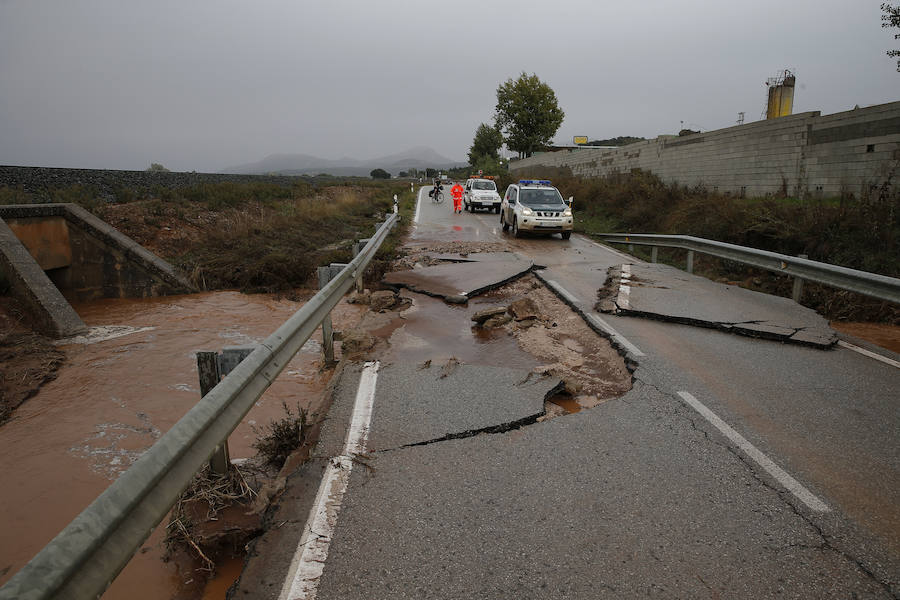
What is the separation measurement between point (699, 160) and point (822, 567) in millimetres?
20247

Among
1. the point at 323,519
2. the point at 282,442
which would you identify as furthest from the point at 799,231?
the point at 323,519

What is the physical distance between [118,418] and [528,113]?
2799 inches

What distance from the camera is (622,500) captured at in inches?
131

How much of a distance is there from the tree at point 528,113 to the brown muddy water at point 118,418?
219 feet

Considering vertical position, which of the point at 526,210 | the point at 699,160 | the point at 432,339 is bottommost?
the point at 432,339

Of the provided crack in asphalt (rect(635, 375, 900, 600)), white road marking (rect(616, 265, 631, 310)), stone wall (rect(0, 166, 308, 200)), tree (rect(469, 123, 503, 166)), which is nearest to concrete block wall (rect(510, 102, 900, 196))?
white road marking (rect(616, 265, 631, 310))

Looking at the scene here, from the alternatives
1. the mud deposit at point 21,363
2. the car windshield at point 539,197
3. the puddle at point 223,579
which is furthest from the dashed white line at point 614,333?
the car windshield at point 539,197

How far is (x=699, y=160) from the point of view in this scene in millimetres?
20469

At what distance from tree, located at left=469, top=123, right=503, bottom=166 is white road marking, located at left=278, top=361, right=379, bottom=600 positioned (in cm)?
10348

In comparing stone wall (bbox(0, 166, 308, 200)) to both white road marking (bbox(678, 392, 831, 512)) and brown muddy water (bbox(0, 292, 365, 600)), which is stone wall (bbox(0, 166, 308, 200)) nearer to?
brown muddy water (bbox(0, 292, 365, 600))

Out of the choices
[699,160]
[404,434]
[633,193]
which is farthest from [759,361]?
[633,193]

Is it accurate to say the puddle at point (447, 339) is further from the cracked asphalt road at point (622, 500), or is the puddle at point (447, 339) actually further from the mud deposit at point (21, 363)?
the mud deposit at point (21, 363)

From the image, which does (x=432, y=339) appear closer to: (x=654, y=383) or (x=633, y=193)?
(x=654, y=383)

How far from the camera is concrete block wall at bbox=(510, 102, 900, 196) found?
12.4m
